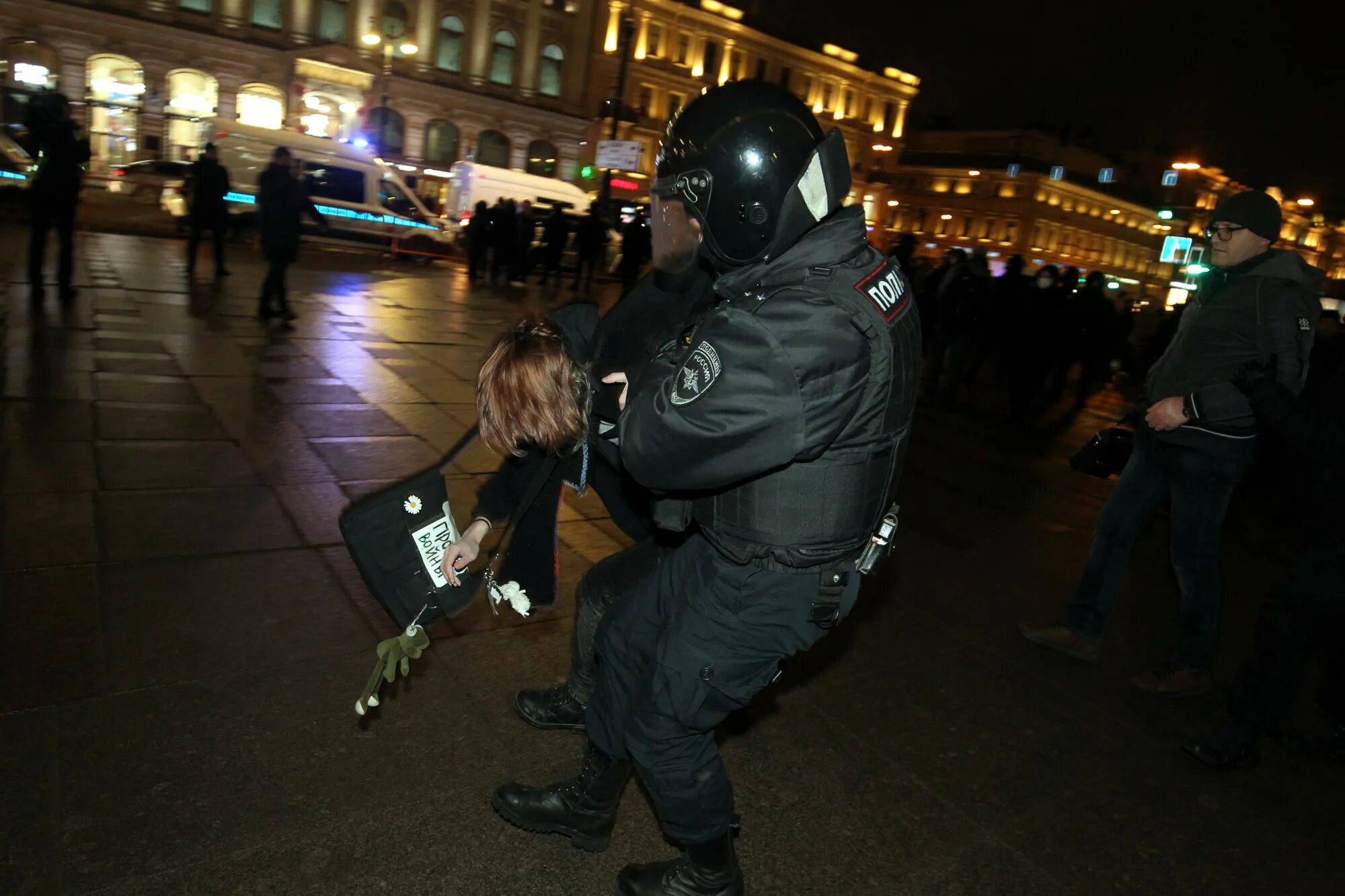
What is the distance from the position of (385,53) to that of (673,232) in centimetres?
4552

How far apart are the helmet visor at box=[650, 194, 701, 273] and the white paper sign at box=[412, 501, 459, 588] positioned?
0.88 meters

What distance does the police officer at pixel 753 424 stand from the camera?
1648mm

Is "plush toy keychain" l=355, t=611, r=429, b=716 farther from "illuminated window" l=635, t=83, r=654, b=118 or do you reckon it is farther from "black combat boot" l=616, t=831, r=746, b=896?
"illuminated window" l=635, t=83, r=654, b=118

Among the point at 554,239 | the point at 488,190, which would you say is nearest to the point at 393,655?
the point at 554,239

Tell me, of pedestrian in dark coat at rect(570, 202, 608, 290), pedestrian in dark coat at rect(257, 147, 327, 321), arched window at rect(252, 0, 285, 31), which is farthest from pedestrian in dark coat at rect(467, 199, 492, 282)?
arched window at rect(252, 0, 285, 31)

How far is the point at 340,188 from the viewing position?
19.4 m

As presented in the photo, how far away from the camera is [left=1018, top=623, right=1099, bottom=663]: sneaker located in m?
4.16

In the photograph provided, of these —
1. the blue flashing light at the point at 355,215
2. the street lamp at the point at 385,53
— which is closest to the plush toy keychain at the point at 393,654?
the blue flashing light at the point at 355,215

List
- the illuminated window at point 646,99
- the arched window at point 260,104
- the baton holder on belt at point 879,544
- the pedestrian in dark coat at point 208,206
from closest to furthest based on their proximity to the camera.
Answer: the baton holder on belt at point 879,544, the pedestrian in dark coat at point 208,206, the arched window at point 260,104, the illuminated window at point 646,99

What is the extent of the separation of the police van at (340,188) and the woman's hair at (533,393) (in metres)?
18.3

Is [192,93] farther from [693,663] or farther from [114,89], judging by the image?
[693,663]

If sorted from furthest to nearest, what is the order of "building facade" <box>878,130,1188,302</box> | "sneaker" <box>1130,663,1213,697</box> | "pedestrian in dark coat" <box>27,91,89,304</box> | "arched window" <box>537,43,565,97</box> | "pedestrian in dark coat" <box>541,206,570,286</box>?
1. "building facade" <box>878,130,1188,302</box>
2. "arched window" <box>537,43,565,97</box>
3. "pedestrian in dark coat" <box>541,206,570,286</box>
4. "pedestrian in dark coat" <box>27,91,89,304</box>
5. "sneaker" <box>1130,663,1213,697</box>

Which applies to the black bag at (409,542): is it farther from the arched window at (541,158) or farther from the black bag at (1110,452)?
the arched window at (541,158)

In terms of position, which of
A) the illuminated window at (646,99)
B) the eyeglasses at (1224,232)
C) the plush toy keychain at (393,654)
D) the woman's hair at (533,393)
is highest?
the illuminated window at (646,99)
